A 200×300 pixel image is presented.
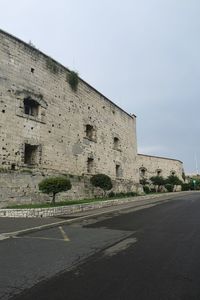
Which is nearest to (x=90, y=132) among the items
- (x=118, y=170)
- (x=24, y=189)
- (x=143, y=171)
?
(x=118, y=170)

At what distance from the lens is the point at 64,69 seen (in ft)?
75.4

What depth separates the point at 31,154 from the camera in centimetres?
1936

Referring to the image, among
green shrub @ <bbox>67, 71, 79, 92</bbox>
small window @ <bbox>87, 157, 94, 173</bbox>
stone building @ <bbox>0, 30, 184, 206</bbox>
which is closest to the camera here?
stone building @ <bbox>0, 30, 184, 206</bbox>

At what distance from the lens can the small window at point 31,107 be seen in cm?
1936

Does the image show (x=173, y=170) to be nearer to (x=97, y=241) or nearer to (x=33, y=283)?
(x=97, y=241)

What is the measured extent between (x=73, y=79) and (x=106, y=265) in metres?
19.0

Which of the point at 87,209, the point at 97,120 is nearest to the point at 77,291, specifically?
the point at 87,209

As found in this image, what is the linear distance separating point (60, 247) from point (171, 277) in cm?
318

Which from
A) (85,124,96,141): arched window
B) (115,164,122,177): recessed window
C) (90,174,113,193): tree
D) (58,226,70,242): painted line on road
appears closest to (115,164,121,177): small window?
(115,164,122,177): recessed window

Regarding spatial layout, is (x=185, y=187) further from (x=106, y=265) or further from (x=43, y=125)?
(x=106, y=265)

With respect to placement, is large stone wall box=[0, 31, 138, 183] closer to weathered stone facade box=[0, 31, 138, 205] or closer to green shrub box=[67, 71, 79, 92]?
weathered stone facade box=[0, 31, 138, 205]

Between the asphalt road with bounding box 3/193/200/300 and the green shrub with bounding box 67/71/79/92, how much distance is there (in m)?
15.3

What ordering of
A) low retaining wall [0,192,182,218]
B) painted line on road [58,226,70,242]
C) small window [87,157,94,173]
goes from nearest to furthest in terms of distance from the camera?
painted line on road [58,226,70,242] < low retaining wall [0,192,182,218] < small window [87,157,94,173]

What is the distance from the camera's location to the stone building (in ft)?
57.7
